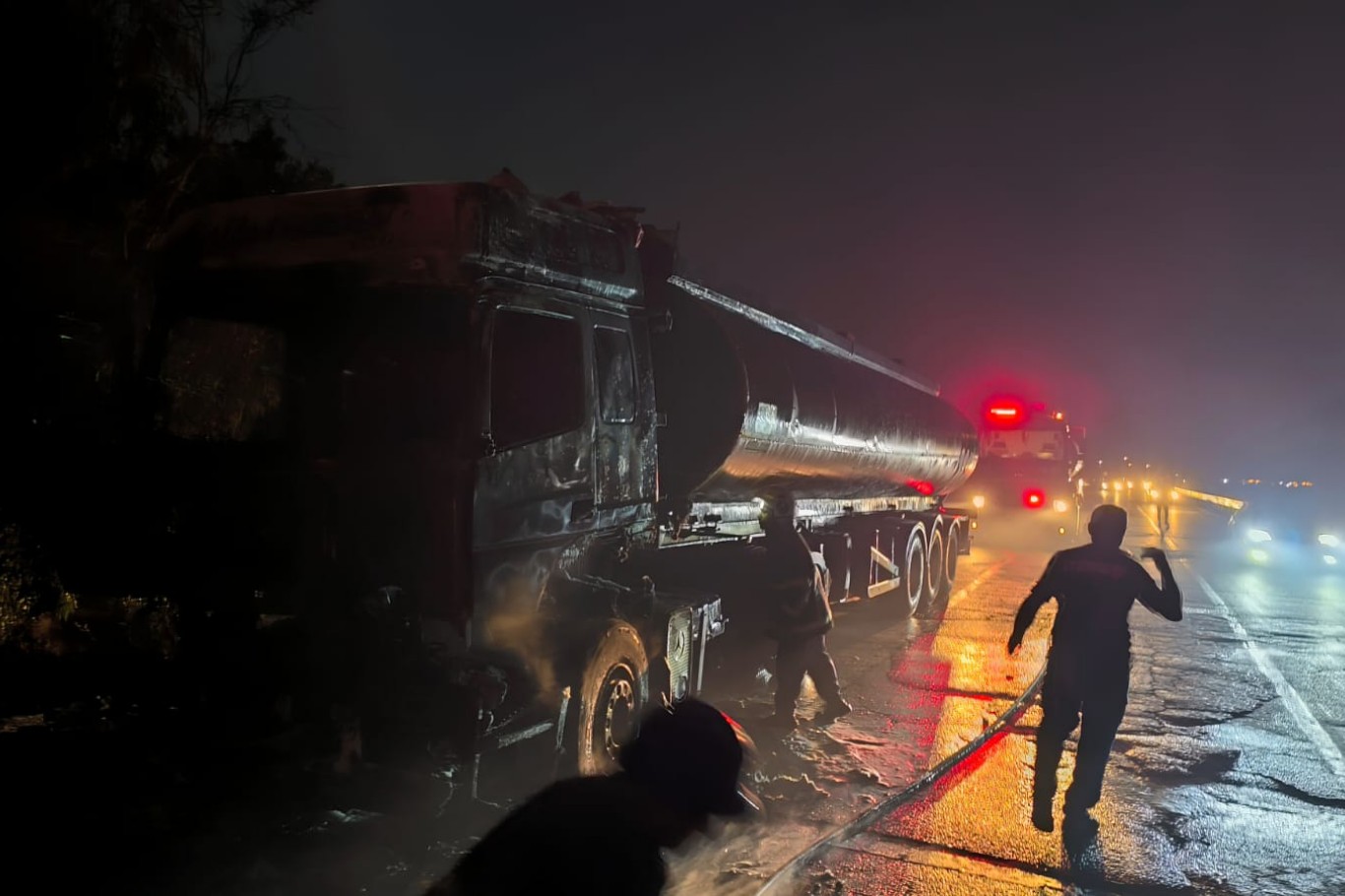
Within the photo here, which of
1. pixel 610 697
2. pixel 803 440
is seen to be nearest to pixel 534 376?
pixel 610 697

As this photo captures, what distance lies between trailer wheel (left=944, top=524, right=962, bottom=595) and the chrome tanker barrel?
3.75m

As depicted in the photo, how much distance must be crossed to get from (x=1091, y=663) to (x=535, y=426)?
10.5ft

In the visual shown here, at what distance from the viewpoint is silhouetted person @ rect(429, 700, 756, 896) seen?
441cm

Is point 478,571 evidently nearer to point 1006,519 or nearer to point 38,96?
point 38,96

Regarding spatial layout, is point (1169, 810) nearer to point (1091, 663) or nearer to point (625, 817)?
point (1091, 663)

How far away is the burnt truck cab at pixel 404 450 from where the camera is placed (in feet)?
14.0

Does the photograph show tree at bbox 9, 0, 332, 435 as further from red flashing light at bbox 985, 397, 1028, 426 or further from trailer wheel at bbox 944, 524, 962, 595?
red flashing light at bbox 985, 397, 1028, 426

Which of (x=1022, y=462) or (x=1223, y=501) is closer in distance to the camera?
(x=1022, y=462)

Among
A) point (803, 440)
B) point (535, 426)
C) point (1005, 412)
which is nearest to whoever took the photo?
point (535, 426)

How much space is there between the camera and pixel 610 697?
17.3 ft

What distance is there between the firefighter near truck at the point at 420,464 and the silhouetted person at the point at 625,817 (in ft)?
0.62

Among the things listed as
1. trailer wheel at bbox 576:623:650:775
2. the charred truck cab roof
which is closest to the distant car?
trailer wheel at bbox 576:623:650:775

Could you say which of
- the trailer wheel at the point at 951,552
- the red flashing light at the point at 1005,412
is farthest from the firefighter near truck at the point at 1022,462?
the trailer wheel at the point at 951,552

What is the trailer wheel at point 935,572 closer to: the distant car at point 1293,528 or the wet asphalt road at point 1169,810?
the wet asphalt road at point 1169,810
